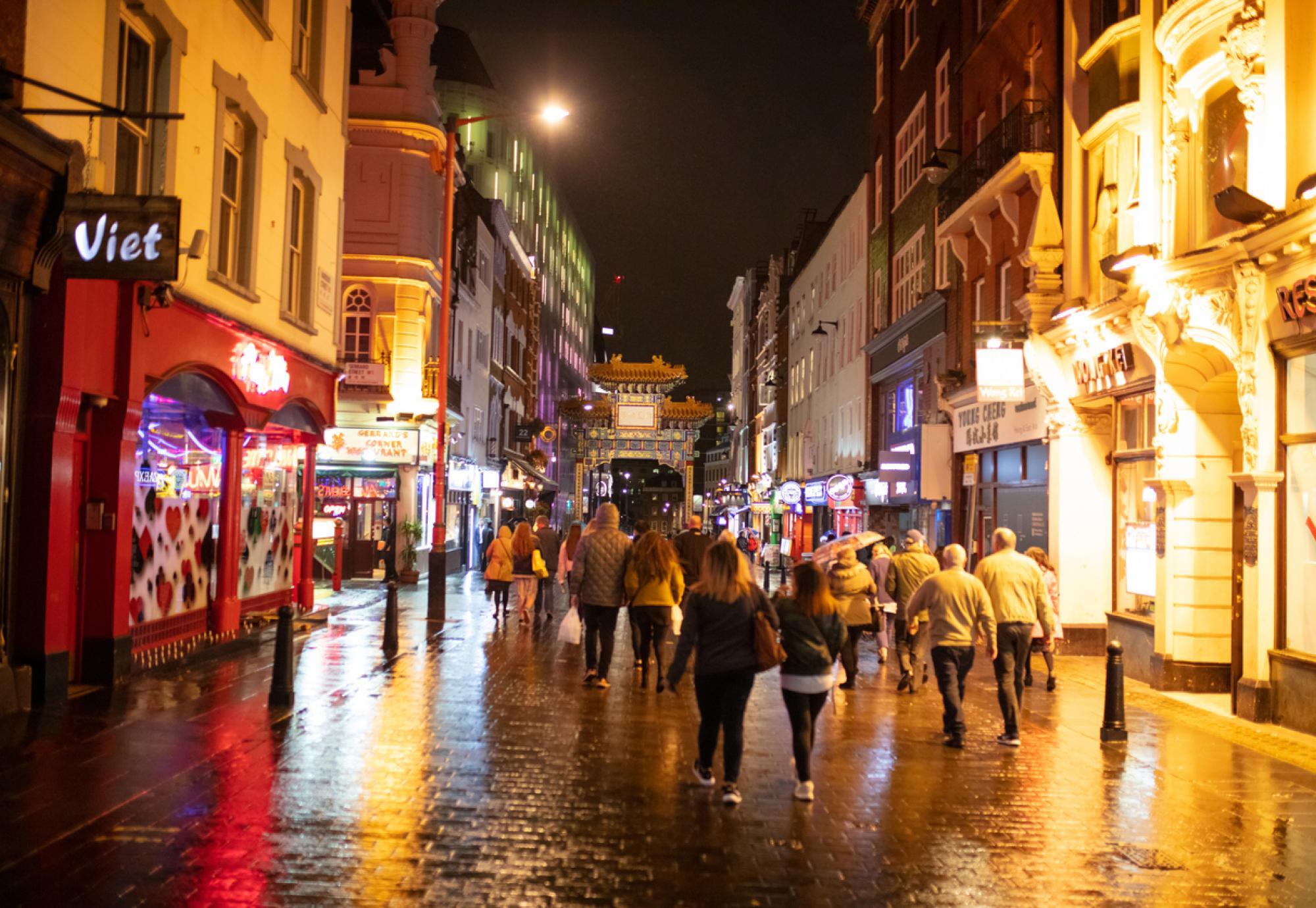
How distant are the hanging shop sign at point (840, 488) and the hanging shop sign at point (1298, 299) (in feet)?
70.2

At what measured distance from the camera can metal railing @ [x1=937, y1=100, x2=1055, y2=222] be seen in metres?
19.6

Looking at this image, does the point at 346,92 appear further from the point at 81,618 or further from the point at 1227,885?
the point at 1227,885

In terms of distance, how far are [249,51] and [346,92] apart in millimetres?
5050

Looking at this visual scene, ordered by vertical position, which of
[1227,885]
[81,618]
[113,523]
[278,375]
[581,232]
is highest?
[581,232]

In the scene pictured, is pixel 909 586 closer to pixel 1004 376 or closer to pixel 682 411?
pixel 1004 376

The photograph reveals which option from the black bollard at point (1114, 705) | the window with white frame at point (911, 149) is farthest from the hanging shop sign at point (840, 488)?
the black bollard at point (1114, 705)

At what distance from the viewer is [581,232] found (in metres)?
82.9

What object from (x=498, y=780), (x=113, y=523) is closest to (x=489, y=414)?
(x=113, y=523)

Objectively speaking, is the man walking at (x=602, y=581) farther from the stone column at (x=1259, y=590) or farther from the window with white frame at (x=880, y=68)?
the window with white frame at (x=880, y=68)

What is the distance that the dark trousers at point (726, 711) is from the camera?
804 centimetres

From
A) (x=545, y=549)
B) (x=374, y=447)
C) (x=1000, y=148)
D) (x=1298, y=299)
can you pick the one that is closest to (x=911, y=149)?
(x=1000, y=148)

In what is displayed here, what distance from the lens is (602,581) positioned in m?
13.4

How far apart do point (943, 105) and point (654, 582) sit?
18.2 meters

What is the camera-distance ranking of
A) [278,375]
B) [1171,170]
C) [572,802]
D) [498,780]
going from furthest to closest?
[278,375] < [1171,170] < [498,780] < [572,802]
